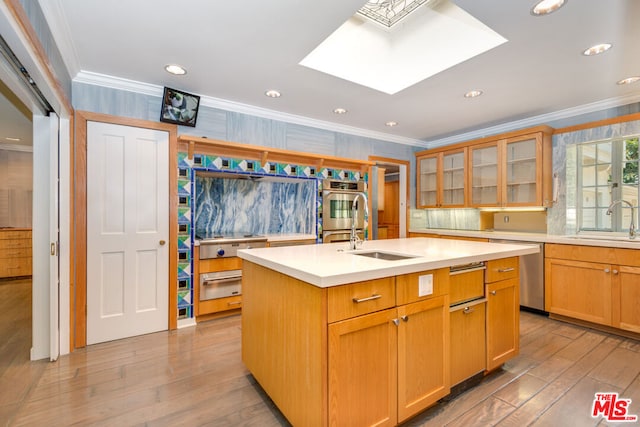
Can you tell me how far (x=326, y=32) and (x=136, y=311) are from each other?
2.91 meters

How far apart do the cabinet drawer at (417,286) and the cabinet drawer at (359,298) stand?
54 millimetres

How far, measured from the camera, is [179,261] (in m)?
3.01

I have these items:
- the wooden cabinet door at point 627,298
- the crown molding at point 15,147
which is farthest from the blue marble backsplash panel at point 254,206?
the crown molding at point 15,147

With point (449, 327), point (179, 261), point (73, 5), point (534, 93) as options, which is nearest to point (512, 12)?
point (534, 93)

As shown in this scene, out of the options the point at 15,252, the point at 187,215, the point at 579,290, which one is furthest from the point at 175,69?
the point at 15,252

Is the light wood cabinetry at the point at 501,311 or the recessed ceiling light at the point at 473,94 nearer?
the light wood cabinetry at the point at 501,311

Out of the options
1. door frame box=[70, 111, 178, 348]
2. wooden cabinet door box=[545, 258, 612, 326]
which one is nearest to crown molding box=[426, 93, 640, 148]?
wooden cabinet door box=[545, 258, 612, 326]

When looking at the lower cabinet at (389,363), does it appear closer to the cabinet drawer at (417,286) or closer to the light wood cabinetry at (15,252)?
the cabinet drawer at (417,286)

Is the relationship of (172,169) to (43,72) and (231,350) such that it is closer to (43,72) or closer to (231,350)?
(43,72)

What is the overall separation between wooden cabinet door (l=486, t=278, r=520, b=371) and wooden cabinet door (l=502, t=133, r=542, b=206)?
2044 millimetres

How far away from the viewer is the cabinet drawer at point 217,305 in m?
3.09

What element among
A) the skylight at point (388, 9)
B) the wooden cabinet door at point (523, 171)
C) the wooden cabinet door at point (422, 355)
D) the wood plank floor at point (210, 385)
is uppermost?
the skylight at point (388, 9)

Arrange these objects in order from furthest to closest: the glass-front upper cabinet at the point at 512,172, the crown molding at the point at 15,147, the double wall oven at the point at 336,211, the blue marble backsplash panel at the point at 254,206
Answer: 1. the crown molding at the point at 15,147
2. the double wall oven at the point at 336,211
3. the glass-front upper cabinet at the point at 512,172
4. the blue marble backsplash panel at the point at 254,206

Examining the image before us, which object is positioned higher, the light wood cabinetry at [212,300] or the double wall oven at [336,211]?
the double wall oven at [336,211]
